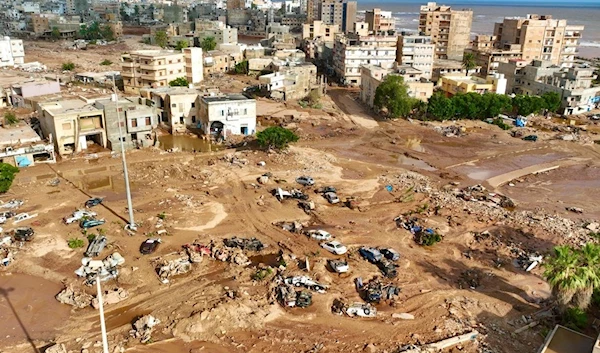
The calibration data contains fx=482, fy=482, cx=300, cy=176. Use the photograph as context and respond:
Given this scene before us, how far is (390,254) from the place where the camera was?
3006 centimetres

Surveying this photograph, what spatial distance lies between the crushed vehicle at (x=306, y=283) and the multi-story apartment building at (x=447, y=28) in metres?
100.0

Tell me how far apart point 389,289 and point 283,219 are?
11.0 m

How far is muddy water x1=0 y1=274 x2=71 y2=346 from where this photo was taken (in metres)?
22.8

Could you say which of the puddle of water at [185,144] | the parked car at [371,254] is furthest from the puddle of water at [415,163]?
the parked car at [371,254]

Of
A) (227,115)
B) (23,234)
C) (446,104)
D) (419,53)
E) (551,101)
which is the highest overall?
(419,53)

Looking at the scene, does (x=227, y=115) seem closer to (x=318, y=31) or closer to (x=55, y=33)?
(x=318, y=31)

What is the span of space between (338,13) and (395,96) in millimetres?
116413

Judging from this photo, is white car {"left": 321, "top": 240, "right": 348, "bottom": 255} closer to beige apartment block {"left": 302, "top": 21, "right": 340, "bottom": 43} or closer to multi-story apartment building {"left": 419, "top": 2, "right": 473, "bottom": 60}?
multi-story apartment building {"left": 419, "top": 2, "right": 473, "bottom": 60}

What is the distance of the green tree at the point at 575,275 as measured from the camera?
21.9 m

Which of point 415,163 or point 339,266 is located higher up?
point 339,266

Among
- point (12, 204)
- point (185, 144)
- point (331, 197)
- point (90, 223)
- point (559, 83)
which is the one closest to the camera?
point (90, 223)

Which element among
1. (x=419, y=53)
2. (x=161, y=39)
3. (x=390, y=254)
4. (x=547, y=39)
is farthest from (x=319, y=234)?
(x=161, y=39)

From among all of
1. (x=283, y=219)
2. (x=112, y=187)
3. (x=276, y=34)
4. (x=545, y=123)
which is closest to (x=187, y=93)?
(x=112, y=187)

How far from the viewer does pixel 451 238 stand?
33.4 meters
